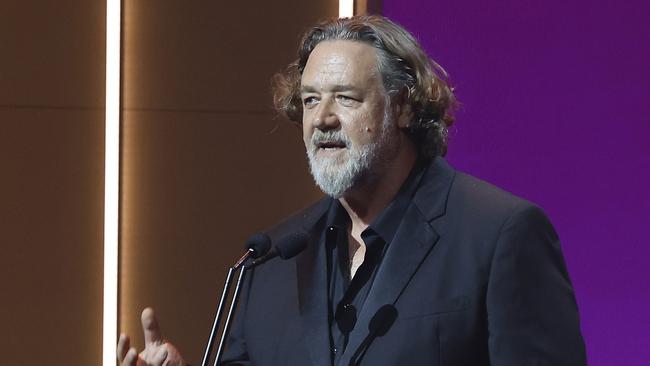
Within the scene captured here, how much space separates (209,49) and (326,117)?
191 cm

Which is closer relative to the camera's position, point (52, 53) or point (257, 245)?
point (257, 245)

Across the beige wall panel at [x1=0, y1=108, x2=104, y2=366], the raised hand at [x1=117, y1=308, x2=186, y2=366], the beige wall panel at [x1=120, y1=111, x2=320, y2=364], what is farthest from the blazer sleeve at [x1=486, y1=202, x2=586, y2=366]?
the beige wall panel at [x1=120, y1=111, x2=320, y2=364]

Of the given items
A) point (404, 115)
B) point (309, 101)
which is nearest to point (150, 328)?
point (309, 101)

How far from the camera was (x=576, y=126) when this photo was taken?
349cm

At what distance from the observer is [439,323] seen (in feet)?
6.56

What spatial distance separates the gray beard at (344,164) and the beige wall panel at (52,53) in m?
1.64

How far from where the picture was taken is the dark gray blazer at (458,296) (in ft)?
6.42

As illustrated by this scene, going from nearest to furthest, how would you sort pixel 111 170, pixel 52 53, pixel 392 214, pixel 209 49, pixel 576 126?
pixel 392 214 < pixel 576 126 < pixel 52 53 < pixel 111 170 < pixel 209 49

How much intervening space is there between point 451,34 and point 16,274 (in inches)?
61.1

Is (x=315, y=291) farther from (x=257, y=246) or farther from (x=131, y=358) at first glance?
(x=131, y=358)

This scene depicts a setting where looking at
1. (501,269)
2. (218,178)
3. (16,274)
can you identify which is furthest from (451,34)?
(501,269)

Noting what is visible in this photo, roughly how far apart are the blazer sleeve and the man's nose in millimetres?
368

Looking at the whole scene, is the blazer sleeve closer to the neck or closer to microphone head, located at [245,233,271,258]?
the neck

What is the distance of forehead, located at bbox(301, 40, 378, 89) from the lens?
7.07 ft
